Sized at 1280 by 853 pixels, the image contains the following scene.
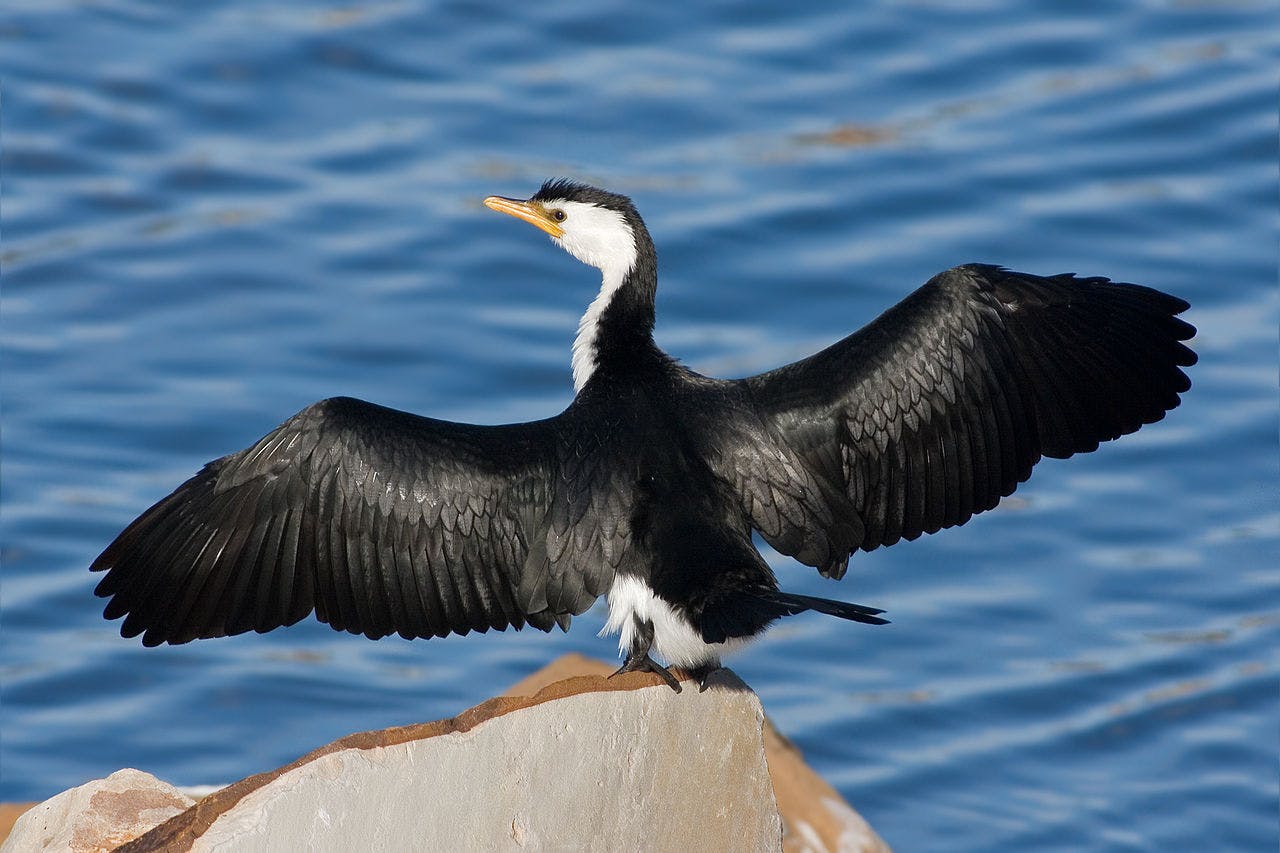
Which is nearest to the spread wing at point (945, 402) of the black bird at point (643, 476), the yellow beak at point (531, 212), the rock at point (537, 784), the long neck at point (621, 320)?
the black bird at point (643, 476)

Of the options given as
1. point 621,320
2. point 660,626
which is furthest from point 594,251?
point 660,626

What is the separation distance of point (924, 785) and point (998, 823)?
411 millimetres

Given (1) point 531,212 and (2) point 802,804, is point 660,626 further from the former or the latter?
(2) point 802,804

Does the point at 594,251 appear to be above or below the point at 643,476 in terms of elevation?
above

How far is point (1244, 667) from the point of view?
1059 cm

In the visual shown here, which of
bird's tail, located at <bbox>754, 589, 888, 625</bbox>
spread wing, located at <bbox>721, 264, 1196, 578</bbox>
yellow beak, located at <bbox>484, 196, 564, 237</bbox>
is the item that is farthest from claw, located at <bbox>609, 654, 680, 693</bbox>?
yellow beak, located at <bbox>484, 196, 564, 237</bbox>

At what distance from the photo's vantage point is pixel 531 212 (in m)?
7.46

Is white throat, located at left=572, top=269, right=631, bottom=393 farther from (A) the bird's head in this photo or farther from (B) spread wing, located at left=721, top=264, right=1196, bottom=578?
(B) spread wing, located at left=721, top=264, right=1196, bottom=578

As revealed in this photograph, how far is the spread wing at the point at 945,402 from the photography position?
21.6 feet

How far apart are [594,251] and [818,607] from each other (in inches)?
79.9

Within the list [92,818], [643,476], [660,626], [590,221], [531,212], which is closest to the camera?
[92,818]

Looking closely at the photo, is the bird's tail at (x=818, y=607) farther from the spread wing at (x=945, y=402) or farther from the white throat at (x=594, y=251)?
the white throat at (x=594, y=251)

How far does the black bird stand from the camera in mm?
6254

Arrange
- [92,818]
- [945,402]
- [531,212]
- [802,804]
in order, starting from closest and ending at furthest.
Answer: [92,818], [945,402], [531,212], [802,804]
